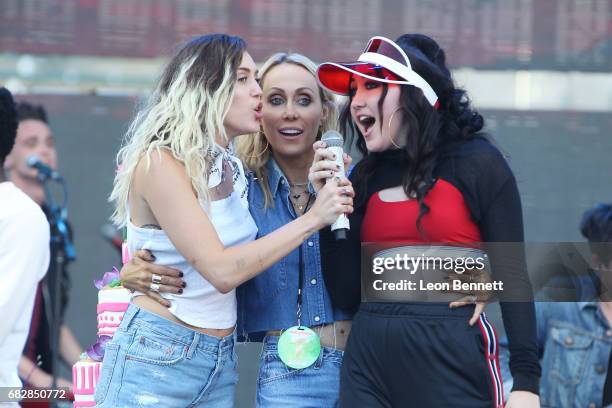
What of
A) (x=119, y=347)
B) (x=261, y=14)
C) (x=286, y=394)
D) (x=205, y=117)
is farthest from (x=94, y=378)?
(x=261, y=14)

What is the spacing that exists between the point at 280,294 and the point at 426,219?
0.57m

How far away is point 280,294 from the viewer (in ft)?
9.78

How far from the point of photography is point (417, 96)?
2.69m

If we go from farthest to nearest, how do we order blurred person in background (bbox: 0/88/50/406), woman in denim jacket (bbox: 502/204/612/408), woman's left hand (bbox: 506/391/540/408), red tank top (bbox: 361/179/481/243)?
1. woman in denim jacket (bbox: 502/204/612/408)
2. blurred person in background (bbox: 0/88/50/406)
3. red tank top (bbox: 361/179/481/243)
4. woman's left hand (bbox: 506/391/540/408)

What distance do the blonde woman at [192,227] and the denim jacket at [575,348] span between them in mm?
1606

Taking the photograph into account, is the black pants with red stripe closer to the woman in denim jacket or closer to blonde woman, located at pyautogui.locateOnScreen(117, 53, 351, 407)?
blonde woman, located at pyautogui.locateOnScreen(117, 53, 351, 407)

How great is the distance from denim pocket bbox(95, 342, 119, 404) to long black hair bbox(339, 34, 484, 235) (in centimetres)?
73

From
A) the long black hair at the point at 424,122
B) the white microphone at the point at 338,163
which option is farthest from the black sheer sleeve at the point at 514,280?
the white microphone at the point at 338,163

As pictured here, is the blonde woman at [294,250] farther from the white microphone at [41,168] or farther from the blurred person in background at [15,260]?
the white microphone at [41,168]

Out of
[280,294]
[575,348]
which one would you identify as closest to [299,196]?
[280,294]

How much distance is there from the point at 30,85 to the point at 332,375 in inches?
120

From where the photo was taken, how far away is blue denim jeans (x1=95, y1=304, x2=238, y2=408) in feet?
8.57

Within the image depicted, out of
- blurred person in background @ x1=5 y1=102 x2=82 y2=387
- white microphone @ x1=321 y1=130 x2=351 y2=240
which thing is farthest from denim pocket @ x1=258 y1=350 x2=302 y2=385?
blurred person in background @ x1=5 y1=102 x2=82 y2=387

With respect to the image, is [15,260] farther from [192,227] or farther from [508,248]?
[508,248]
